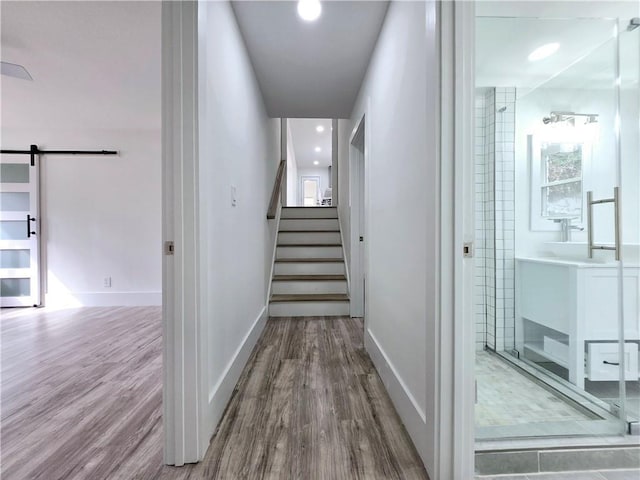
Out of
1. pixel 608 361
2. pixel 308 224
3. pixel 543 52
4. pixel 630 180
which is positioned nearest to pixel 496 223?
pixel 630 180

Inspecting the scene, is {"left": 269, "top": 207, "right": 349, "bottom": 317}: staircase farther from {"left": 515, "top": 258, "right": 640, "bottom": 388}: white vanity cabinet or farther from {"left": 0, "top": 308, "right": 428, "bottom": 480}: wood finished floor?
{"left": 515, "top": 258, "right": 640, "bottom": 388}: white vanity cabinet

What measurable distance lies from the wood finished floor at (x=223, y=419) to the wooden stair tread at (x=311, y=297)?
777mm

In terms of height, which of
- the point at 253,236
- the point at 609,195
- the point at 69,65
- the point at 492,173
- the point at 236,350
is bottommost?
the point at 236,350

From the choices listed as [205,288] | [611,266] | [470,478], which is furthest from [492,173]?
[205,288]

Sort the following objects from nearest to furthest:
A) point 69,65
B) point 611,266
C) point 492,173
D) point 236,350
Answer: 1. point 611,266
2. point 236,350
3. point 492,173
4. point 69,65

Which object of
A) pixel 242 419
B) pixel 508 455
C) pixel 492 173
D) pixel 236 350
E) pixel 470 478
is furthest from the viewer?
pixel 492 173

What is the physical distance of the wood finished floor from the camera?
112 centimetres

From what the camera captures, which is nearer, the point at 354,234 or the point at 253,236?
the point at 253,236

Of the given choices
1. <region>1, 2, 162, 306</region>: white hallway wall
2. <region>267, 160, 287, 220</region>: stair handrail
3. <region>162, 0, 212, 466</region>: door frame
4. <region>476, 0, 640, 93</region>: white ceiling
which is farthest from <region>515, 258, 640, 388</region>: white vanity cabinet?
<region>1, 2, 162, 306</region>: white hallway wall

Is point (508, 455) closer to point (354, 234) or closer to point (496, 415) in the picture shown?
point (496, 415)

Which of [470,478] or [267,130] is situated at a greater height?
[267,130]

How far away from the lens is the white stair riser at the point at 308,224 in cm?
451

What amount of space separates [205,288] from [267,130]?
8.44ft

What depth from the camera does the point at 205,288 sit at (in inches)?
48.5
